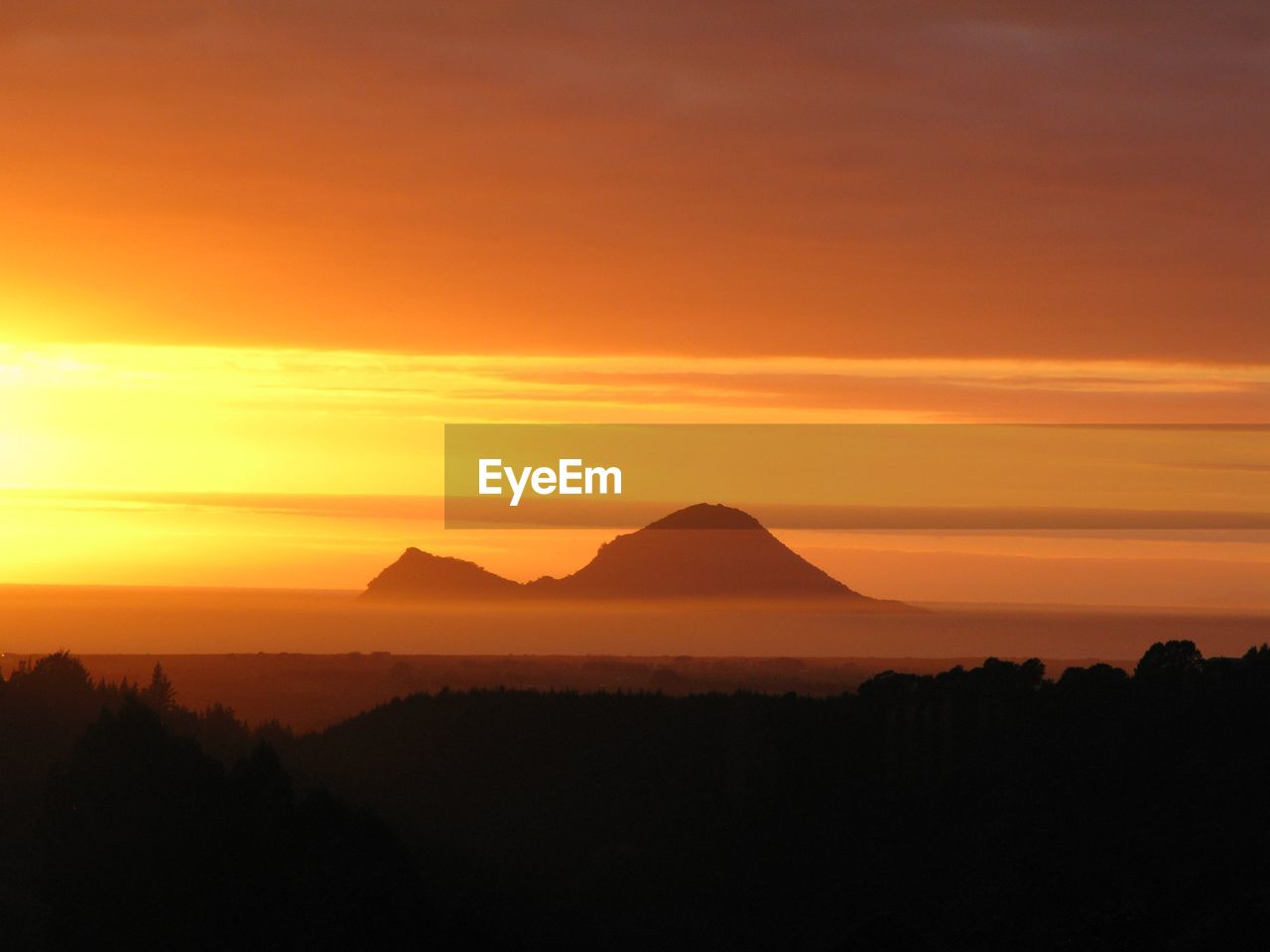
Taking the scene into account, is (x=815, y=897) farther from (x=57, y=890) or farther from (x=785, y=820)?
(x=57, y=890)

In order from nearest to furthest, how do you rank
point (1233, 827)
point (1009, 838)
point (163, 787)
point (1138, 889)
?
1. point (163, 787)
2. point (1138, 889)
3. point (1233, 827)
4. point (1009, 838)

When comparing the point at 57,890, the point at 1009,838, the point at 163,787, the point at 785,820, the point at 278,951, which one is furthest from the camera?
the point at 785,820

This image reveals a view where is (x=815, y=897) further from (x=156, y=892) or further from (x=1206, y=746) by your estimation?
(x=156, y=892)

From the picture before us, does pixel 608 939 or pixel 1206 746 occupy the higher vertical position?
pixel 1206 746

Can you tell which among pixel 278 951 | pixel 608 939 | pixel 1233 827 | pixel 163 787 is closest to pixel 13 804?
pixel 163 787

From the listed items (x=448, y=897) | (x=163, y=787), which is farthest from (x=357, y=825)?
(x=163, y=787)

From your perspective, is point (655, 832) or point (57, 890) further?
point (655, 832)
